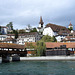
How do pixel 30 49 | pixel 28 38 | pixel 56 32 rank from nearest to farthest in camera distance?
pixel 30 49, pixel 28 38, pixel 56 32

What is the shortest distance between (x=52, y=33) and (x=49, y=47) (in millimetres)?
27661

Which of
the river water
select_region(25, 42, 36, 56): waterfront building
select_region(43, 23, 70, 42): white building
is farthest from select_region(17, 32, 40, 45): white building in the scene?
the river water

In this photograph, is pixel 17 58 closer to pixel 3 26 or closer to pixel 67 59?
pixel 67 59

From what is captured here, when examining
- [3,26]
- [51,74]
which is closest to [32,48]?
[51,74]

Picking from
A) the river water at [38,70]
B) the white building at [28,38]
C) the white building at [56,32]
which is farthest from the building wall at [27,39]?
the river water at [38,70]

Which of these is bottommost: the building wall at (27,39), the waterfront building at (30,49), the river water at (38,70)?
the river water at (38,70)

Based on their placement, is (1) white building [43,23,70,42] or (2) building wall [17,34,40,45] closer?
(2) building wall [17,34,40,45]

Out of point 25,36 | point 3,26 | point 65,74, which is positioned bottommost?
point 65,74

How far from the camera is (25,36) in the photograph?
65125mm

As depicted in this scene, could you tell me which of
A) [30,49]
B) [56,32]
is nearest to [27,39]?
[56,32]

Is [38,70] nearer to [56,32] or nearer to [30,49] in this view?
[30,49]

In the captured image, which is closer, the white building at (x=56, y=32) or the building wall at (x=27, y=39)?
the building wall at (x=27, y=39)

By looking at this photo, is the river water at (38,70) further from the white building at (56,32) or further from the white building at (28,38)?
the white building at (56,32)

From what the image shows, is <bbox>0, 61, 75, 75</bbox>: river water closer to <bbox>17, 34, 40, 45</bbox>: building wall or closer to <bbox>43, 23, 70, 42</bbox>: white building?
<bbox>17, 34, 40, 45</bbox>: building wall
